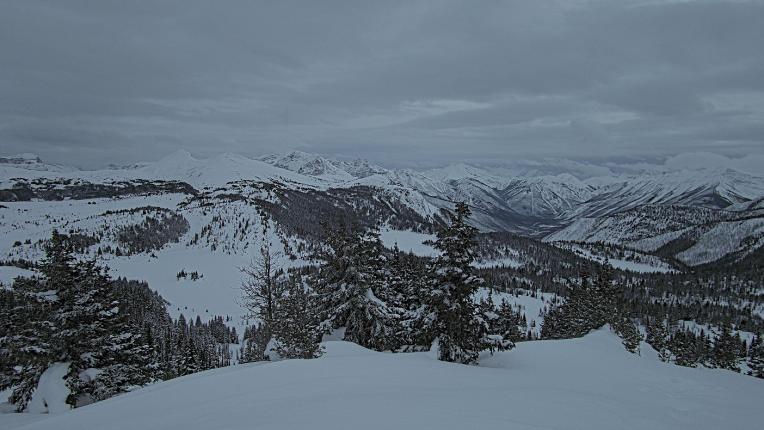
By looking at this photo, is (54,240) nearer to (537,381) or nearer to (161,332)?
(537,381)

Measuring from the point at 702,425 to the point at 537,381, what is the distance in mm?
4676

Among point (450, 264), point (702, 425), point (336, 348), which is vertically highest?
point (450, 264)

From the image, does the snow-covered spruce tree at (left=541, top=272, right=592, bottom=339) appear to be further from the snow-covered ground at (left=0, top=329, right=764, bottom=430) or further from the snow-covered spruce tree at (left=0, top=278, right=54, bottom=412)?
the snow-covered spruce tree at (left=0, top=278, right=54, bottom=412)

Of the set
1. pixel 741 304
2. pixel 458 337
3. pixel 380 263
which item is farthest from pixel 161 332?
pixel 741 304

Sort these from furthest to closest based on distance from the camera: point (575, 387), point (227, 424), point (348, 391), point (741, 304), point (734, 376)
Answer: point (741, 304), point (734, 376), point (575, 387), point (348, 391), point (227, 424)

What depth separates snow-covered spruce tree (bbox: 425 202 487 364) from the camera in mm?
18594

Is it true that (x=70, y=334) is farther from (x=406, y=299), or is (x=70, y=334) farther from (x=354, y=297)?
(x=406, y=299)

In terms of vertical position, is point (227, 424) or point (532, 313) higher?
point (227, 424)

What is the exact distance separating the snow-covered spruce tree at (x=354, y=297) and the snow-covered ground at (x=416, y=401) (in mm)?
9214

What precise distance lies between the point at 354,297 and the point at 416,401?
15.6 metres

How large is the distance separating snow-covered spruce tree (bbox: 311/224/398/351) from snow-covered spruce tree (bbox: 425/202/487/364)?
5711 millimetres

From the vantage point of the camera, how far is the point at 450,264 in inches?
746

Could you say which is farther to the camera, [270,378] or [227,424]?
[270,378]

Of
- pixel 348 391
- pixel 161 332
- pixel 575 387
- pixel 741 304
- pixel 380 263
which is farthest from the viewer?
pixel 741 304
